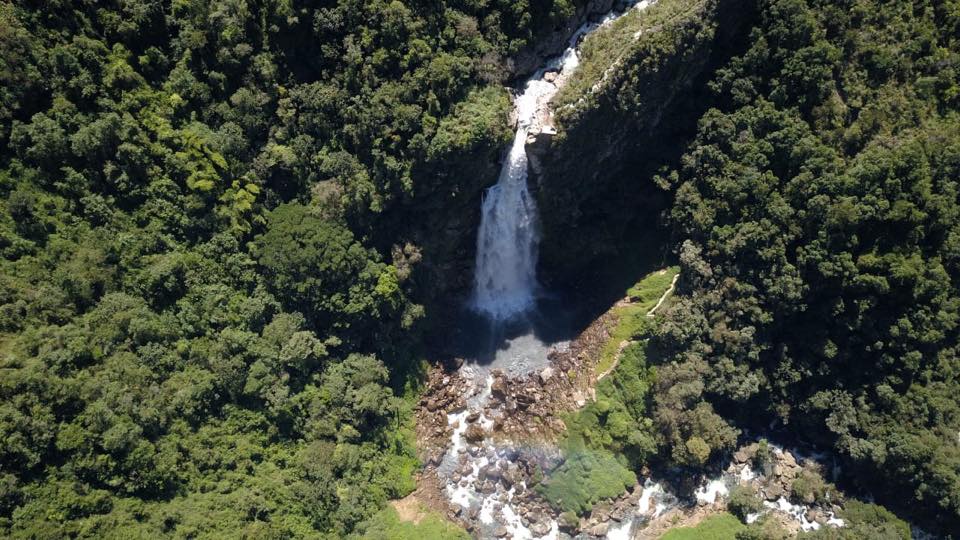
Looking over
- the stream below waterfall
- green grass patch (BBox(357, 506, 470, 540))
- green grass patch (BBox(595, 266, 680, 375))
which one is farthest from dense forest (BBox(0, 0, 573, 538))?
green grass patch (BBox(595, 266, 680, 375))

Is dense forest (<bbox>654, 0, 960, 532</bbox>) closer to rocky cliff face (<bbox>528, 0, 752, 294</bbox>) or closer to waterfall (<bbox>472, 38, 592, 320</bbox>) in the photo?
rocky cliff face (<bbox>528, 0, 752, 294</bbox>)

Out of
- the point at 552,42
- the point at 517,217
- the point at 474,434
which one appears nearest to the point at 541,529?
the point at 474,434

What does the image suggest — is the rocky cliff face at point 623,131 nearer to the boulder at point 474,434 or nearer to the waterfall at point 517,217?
the waterfall at point 517,217

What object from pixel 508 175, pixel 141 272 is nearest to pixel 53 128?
pixel 141 272

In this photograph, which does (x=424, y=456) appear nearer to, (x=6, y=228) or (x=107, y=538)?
(x=107, y=538)

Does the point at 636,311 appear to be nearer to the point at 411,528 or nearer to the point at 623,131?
the point at 623,131

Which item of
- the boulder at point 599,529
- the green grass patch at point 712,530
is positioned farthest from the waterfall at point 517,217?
the green grass patch at point 712,530
